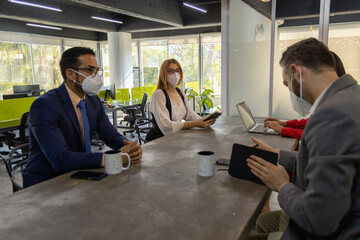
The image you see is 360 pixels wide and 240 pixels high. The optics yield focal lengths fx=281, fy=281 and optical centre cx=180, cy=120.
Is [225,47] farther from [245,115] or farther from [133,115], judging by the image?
[133,115]

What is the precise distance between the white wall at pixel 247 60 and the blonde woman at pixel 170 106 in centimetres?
159

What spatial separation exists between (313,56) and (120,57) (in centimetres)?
1072

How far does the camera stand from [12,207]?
1.18 m

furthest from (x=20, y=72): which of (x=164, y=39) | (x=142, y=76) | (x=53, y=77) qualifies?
(x=164, y=39)

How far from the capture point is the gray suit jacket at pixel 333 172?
2.82ft

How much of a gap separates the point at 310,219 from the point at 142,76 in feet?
40.6

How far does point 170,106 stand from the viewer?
291 cm

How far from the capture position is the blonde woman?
279 cm

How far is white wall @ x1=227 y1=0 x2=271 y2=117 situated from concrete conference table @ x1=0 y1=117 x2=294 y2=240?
294 cm

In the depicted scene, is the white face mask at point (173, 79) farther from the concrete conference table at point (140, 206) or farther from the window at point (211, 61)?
the window at point (211, 61)

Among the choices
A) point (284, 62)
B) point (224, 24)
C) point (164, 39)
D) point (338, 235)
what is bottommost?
point (338, 235)

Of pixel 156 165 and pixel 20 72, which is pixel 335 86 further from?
pixel 20 72

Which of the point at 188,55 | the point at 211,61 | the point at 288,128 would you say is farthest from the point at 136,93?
the point at 288,128

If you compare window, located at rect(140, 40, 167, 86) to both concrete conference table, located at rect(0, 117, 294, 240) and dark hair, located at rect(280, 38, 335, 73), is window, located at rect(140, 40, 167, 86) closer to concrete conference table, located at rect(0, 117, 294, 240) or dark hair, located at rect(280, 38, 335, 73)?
concrete conference table, located at rect(0, 117, 294, 240)
